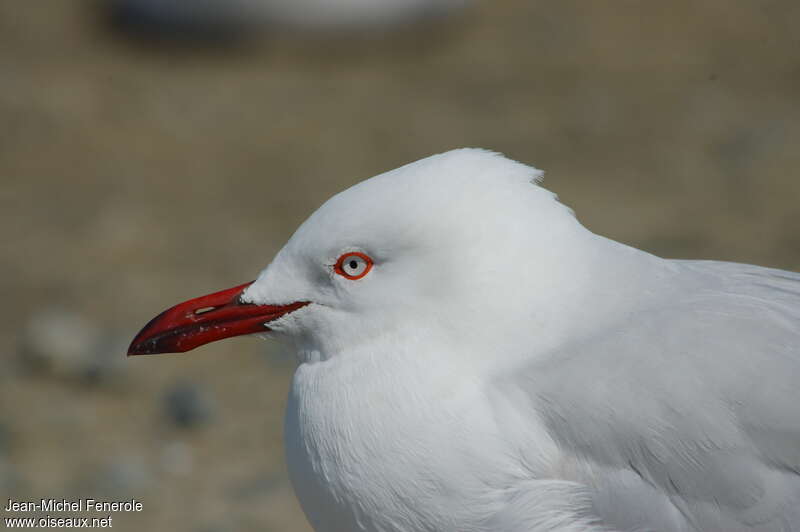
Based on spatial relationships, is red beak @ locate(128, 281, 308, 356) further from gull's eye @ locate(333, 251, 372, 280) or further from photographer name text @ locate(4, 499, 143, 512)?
photographer name text @ locate(4, 499, 143, 512)

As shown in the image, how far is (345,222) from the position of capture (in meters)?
2.48

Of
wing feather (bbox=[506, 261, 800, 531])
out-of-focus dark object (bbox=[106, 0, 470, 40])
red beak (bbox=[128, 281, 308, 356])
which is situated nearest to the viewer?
wing feather (bbox=[506, 261, 800, 531])

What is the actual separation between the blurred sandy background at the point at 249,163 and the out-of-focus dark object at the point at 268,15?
11 centimetres

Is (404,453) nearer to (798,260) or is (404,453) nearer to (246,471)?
(246,471)

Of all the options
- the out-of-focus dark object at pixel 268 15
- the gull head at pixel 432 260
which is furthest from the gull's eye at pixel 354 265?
the out-of-focus dark object at pixel 268 15

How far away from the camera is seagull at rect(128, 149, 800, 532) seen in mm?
2254

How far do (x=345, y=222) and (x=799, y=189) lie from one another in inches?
178

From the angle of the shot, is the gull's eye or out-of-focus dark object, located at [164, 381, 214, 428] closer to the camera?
the gull's eye

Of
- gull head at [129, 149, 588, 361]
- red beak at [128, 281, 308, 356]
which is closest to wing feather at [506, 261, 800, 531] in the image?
gull head at [129, 149, 588, 361]

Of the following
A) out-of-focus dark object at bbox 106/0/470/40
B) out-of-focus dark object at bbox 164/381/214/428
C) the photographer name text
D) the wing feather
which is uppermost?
out-of-focus dark object at bbox 106/0/470/40

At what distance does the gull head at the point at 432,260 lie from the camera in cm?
240

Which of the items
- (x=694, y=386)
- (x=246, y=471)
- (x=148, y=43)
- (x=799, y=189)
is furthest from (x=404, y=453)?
(x=148, y=43)

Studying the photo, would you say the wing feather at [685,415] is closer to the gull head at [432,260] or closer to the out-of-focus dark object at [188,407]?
the gull head at [432,260]

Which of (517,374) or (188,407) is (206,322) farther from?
(188,407)
